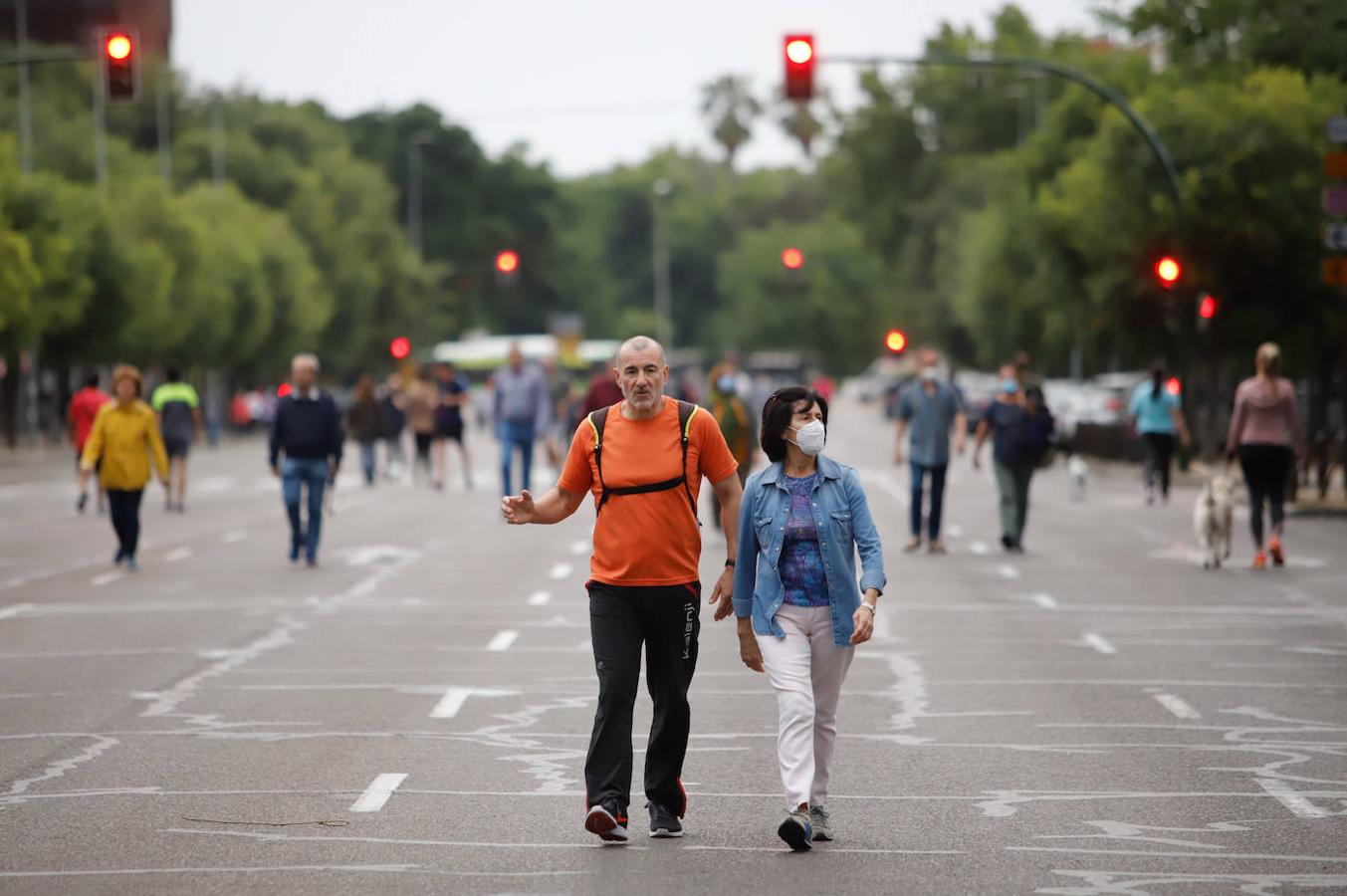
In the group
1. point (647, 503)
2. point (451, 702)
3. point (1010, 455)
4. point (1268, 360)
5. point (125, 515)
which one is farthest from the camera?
point (1010, 455)

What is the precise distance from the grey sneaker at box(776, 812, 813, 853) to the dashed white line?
367 cm

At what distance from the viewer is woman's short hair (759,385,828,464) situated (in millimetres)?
7898

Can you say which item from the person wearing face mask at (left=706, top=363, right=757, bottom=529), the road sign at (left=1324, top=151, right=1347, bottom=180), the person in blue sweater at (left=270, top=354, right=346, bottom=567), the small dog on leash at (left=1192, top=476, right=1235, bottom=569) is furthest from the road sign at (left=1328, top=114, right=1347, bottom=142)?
the person in blue sweater at (left=270, top=354, right=346, bottom=567)

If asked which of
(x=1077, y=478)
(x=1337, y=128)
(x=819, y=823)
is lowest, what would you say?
(x=1077, y=478)

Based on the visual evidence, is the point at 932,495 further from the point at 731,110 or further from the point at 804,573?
the point at 731,110

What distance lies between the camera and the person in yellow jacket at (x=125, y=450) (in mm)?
19469

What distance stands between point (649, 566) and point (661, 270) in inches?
5551

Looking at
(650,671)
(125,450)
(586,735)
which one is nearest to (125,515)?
(125,450)

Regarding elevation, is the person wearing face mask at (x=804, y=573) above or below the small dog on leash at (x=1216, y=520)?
above

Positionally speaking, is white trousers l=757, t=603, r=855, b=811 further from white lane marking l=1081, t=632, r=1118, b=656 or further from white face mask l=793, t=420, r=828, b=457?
white lane marking l=1081, t=632, r=1118, b=656

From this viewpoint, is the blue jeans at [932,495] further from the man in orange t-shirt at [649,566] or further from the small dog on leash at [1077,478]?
the man in orange t-shirt at [649,566]

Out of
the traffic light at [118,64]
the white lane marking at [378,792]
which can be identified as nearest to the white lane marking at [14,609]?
the white lane marking at [378,792]

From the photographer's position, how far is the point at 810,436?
7.80 metres

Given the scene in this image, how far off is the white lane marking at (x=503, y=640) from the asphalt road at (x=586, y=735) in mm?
54
